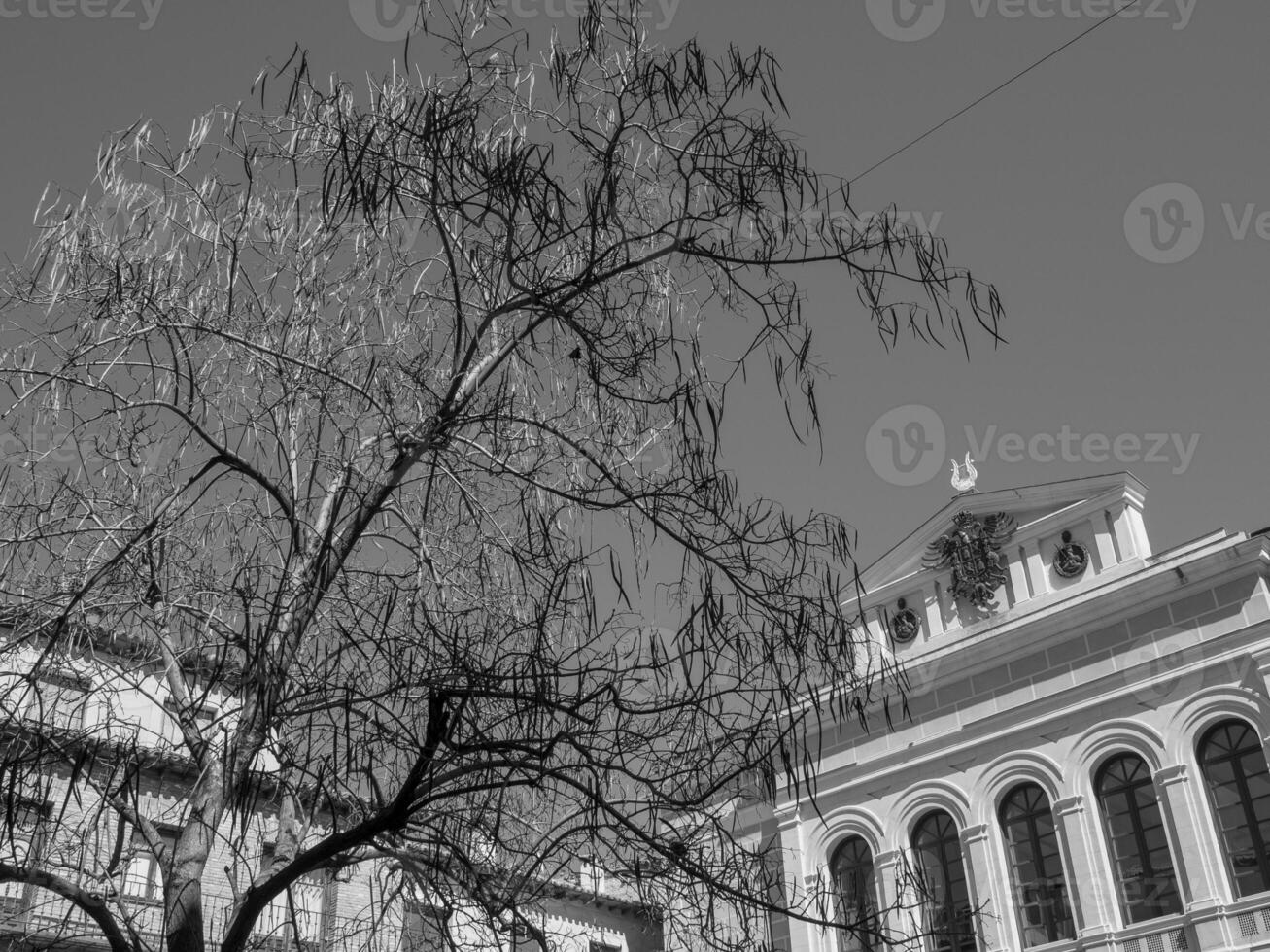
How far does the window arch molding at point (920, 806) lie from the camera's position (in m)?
23.1

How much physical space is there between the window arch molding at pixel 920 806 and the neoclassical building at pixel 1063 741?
0.04m

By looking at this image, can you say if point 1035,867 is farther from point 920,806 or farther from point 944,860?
point 920,806

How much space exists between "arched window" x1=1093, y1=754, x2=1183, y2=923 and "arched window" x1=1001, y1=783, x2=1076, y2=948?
0.98 m

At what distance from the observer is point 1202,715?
Result: 67.3 feet

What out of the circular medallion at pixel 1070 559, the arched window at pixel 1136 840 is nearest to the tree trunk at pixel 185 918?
the arched window at pixel 1136 840

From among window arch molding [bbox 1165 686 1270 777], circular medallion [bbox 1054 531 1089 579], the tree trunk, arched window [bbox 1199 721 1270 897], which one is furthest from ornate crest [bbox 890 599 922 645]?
the tree trunk

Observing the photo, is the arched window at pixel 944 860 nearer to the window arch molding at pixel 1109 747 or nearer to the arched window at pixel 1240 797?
the window arch molding at pixel 1109 747

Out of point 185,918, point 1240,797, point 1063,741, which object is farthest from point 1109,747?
point 185,918

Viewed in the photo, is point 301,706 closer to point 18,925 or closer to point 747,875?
point 747,875

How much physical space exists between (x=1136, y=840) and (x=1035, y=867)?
6.21ft

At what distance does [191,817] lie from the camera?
18.2ft

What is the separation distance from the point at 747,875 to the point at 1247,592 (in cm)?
1838

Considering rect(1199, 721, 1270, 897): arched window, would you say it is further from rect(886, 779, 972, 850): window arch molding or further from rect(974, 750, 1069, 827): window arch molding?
rect(886, 779, 972, 850): window arch molding

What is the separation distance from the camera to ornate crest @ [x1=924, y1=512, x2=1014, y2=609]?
24438mm
